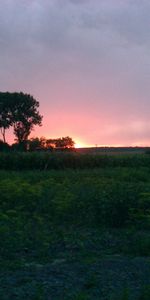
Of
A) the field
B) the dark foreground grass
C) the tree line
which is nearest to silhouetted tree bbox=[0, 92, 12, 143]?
the tree line

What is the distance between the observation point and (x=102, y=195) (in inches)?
683

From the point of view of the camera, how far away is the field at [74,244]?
8.48 meters

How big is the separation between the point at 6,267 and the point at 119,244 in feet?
10.3

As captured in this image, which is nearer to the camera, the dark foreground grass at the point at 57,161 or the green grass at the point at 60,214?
the green grass at the point at 60,214

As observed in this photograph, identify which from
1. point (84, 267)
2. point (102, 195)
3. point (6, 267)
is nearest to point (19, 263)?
point (6, 267)

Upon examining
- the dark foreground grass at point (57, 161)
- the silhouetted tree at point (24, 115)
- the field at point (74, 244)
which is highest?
the silhouetted tree at point (24, 115)

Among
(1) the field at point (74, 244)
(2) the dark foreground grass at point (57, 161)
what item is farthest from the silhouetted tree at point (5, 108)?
(1) the field at point (74, 244)

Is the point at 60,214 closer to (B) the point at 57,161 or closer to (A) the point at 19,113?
(B) the point at 57,161

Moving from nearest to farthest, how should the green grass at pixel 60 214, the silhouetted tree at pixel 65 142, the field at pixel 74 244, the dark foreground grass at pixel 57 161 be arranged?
the field at pixel 74 244
the green grass at pixel 60 214
the dark foreground grass at pixel 57 161
the silhouetted tree at pixel 65 142

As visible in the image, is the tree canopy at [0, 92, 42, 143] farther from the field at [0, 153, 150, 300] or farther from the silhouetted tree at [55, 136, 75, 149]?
the field at [0, 153, 150, 300]

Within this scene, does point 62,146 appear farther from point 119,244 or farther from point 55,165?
point 119,244

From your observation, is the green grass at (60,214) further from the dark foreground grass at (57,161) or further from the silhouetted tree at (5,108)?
the silhouetted tree at (5,108)

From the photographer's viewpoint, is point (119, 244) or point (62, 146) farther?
point (62, 146)

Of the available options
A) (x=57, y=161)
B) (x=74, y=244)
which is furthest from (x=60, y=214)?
(x=57, y=161)
